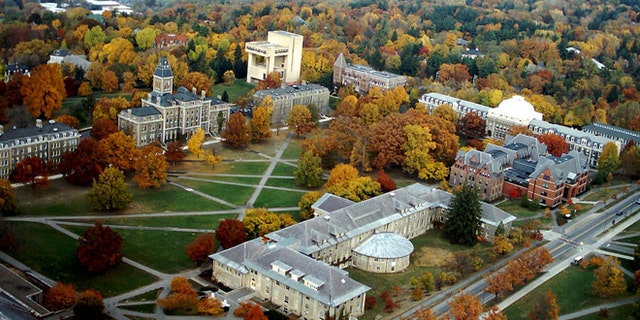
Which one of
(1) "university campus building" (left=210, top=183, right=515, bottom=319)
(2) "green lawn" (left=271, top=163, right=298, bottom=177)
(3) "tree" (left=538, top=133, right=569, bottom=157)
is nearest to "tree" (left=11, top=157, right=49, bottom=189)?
(1) "university campus building" (left=210, top=183, right=515, bottom=319)

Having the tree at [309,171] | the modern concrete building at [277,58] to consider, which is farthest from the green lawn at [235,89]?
the tree at [309,171]

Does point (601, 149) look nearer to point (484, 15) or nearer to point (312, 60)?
point (312, 60)

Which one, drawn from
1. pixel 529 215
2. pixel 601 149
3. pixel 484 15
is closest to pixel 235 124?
pixel 529 215

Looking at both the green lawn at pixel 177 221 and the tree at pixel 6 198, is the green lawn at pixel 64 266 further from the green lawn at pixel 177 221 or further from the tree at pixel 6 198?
the green lawn at pixel 177 221

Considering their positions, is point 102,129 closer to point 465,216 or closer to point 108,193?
point 108,193

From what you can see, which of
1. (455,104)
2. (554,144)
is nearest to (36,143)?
(455,104)

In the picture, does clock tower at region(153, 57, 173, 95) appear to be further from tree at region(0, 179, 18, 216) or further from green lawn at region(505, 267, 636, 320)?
green lawn at region(505, 267, 636, 320)

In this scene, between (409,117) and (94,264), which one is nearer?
(94,264)
